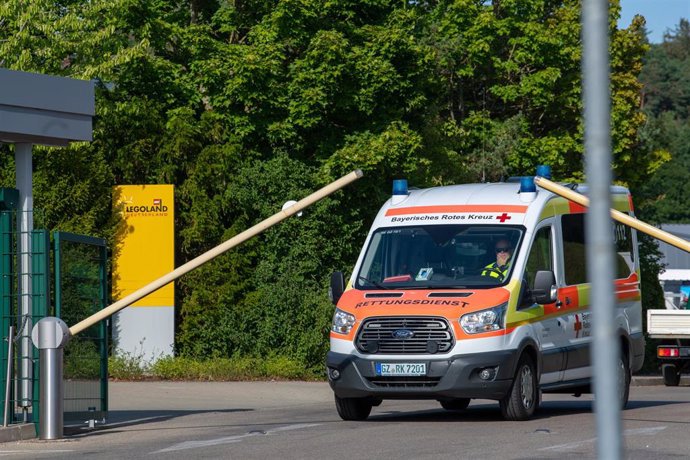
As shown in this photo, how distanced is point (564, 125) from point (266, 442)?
32251mm

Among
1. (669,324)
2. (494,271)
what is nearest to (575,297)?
(494,271)

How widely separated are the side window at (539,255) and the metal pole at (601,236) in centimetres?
1175

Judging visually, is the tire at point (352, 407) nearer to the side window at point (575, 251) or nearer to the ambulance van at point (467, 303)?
the ambulance van at point (467, 303)

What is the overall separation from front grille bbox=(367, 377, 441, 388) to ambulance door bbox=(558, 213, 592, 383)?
88.6 inches

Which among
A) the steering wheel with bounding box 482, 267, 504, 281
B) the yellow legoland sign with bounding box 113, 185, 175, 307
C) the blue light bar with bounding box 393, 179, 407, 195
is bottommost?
the steering wheel with bounding box 482, 267, 504, 281

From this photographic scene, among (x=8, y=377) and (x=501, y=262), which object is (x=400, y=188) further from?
(x=8, y=377)

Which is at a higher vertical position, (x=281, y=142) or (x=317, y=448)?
(x=281, y=142)

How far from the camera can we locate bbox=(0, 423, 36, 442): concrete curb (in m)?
12.2

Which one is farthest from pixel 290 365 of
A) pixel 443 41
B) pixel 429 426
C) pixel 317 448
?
pixel 443 41

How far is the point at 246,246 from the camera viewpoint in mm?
27125

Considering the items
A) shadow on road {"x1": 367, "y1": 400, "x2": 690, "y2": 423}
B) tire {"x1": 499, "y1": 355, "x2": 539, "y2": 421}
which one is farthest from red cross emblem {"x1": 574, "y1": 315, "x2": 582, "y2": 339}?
tire {"x1": 499, "y1": 355, "x2": 539, "y2": 421}

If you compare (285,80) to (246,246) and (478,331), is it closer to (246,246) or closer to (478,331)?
(246,246)

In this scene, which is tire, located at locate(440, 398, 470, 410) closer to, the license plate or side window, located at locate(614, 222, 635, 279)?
side window, located at locate(614, 222, 635, 279)

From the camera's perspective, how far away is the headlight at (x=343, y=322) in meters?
13.7
